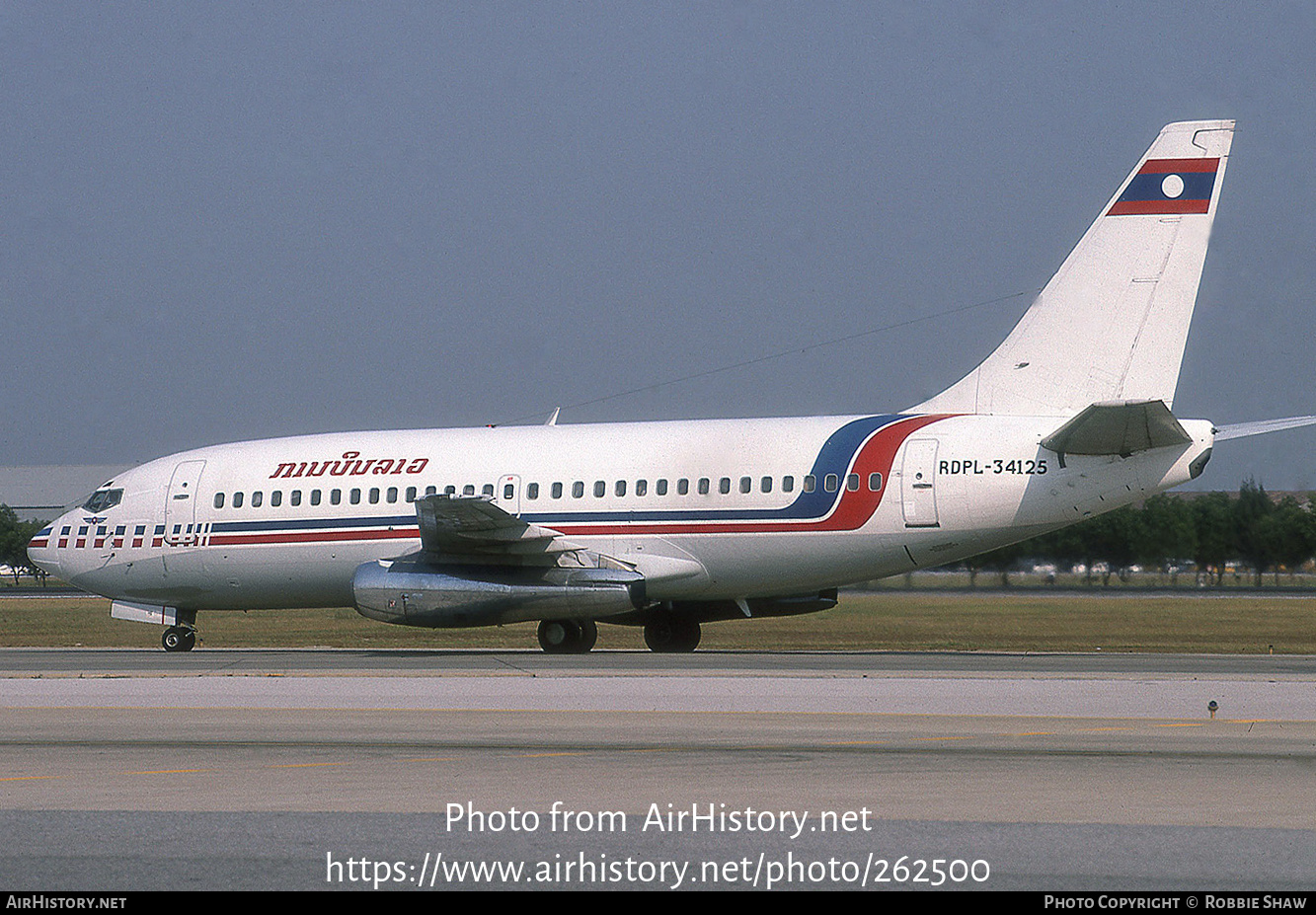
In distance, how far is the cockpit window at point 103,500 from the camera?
32781 mm

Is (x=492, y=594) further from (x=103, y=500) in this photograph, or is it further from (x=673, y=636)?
(x=103, y=500)

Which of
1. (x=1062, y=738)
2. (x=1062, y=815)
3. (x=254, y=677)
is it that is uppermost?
(x=254, y=677)

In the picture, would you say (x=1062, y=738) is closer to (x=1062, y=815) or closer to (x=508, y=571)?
(x=1062, y=815)

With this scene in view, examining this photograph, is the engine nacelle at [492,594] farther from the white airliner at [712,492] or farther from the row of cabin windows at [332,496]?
the row of cabin windows at [332,496]

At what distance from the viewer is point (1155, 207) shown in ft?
86.8

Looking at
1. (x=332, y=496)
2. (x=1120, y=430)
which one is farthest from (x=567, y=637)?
(x=1120, y=430)

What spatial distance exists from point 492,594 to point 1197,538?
37363 millimetres

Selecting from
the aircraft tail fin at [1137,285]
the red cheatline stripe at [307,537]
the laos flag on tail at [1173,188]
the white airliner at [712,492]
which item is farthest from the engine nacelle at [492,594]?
the laos flag on tail at [1173,188]

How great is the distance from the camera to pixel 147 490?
3247 centimetres

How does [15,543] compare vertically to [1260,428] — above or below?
above

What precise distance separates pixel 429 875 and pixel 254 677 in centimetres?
1414

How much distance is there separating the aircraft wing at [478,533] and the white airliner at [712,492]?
47mm
